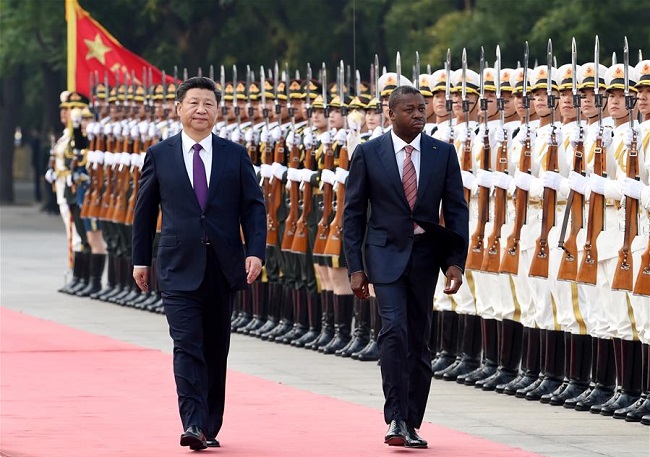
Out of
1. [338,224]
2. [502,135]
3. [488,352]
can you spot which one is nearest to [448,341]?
[488,352]

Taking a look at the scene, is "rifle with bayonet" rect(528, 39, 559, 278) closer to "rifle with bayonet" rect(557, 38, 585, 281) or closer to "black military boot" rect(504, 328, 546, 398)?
"rifle with bayonet" rect(557, 38, 585, 281)

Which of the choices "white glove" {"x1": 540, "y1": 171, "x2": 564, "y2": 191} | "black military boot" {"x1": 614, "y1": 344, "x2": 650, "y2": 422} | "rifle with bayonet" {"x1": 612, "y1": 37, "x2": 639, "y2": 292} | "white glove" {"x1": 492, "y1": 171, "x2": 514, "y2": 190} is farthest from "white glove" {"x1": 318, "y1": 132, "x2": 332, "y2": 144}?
"black military boot" {"x1": 614, "y1": 344, "x2": 650, "y2": 422}

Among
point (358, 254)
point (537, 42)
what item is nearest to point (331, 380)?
point (358, 254)

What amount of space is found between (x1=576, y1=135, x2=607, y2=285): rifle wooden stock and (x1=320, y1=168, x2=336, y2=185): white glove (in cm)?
367

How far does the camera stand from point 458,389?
12.5 m

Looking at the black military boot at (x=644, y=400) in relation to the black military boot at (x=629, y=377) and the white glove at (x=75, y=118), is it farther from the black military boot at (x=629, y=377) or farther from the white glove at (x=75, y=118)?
the white glove at (x=75, y=118)

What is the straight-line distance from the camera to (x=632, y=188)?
1072 cm

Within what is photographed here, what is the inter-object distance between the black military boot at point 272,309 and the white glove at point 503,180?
4405 mm

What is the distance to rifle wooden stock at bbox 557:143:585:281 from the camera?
11336 mm

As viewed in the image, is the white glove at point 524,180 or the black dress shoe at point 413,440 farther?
the white glove at point 524,180

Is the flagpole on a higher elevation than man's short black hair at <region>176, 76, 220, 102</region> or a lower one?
higher

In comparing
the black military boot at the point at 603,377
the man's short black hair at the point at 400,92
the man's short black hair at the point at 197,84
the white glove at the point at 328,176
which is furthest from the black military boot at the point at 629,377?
the white glove at the point at 328,176

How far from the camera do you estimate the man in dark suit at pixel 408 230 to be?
9.53 m

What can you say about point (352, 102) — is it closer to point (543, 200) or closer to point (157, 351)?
point (157, 351)
